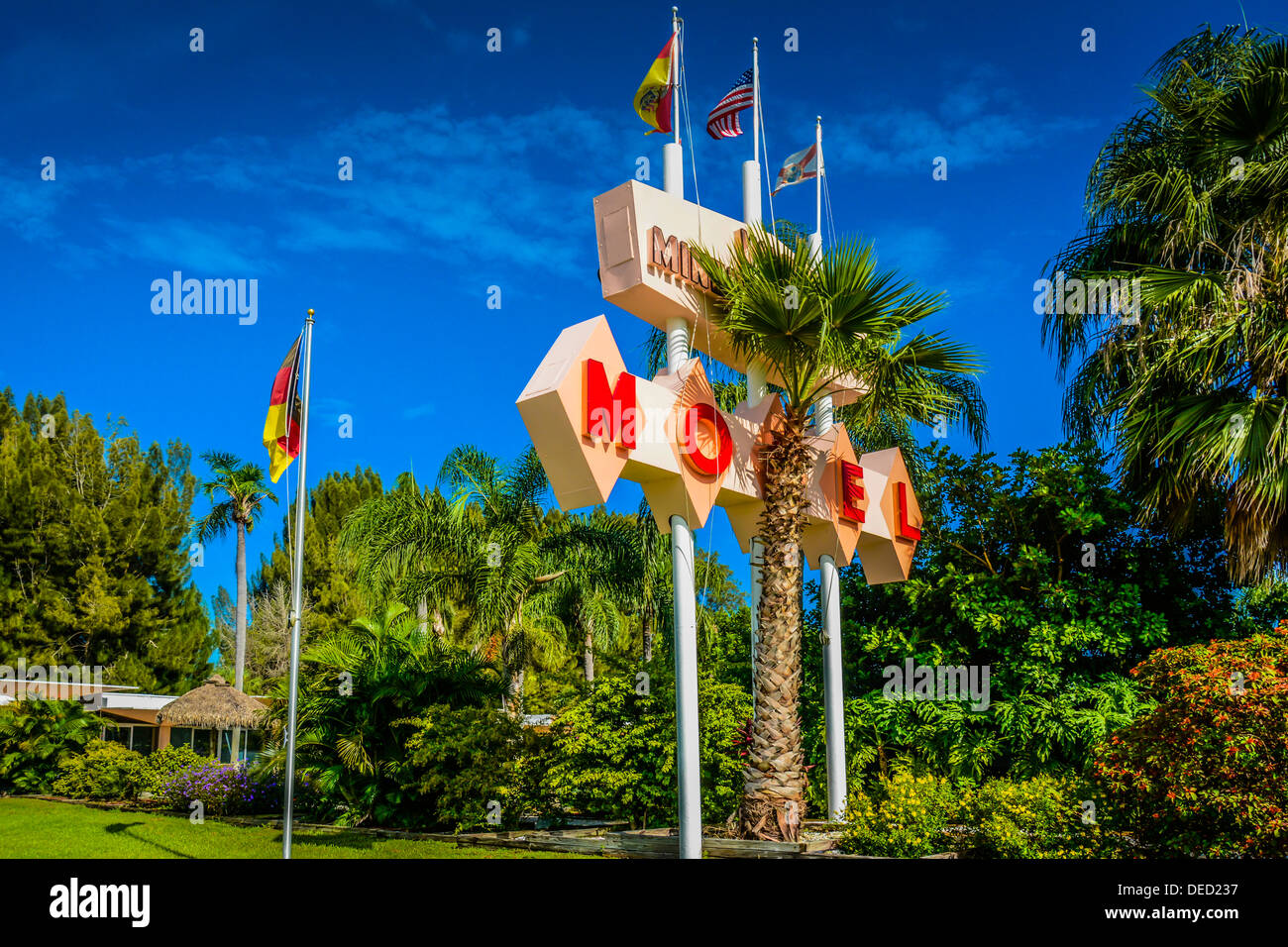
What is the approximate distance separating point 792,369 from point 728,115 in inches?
151

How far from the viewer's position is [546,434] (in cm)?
1002

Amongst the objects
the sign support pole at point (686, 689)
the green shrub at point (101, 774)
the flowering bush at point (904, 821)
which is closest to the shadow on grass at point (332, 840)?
the sign support pole at point (686, 689)

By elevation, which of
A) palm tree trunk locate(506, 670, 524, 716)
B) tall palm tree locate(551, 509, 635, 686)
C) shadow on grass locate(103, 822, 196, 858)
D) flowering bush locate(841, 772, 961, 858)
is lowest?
shadow on grass locate(103, 822, 196, 858)

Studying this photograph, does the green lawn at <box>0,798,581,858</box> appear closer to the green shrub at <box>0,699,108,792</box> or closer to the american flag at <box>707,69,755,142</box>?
the green shrub at <box>0,699,108,792</box>

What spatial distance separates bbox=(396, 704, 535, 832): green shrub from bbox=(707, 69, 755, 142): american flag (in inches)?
369

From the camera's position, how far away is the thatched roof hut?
77.2 feet

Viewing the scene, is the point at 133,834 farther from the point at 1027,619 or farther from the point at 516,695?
the point at 1027,619

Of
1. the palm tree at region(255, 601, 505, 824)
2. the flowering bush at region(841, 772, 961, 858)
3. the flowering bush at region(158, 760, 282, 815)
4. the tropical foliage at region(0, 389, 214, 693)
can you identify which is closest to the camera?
the flowering bush at region(841, 772, 961, 858)

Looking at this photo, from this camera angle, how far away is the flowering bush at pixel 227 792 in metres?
18.7

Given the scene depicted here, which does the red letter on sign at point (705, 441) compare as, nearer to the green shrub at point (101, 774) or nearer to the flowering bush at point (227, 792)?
the flowering bush at point (227, 792)

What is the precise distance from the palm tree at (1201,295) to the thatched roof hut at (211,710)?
787 inches

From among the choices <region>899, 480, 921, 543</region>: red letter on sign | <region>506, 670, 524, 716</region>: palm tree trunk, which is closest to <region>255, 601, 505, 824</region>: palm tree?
<region>506, 670, 524, 716</region>: palm tree trunk

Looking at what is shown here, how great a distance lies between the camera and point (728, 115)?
44.0 feet

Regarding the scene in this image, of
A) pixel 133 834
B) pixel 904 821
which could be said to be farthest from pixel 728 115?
pixel 133 834
